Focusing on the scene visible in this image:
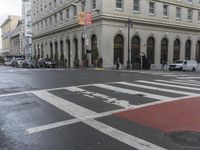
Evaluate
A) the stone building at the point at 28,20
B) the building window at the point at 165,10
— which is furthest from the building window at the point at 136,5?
the stone building at the point at 28,20

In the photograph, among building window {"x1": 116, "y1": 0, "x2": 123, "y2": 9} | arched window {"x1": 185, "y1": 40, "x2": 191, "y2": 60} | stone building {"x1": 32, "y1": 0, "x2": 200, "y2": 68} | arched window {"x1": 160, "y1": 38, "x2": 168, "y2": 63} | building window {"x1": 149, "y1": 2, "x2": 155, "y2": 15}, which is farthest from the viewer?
arched window {"x1": 185, "y1": 40, "x2": 191, "y2": 60}

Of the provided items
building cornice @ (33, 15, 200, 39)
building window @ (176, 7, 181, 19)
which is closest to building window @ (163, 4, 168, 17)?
building cornice @ (33, 15, 200, 39)

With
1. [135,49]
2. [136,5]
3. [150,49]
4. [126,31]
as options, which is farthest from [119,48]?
[136,5]

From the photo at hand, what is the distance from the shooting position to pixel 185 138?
18.8 ft

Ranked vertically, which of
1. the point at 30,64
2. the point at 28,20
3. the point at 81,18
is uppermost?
the point at 28,20

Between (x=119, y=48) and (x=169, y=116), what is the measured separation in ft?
110

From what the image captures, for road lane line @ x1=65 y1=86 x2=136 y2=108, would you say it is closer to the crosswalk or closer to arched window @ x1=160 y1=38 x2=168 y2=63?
the crosswalk

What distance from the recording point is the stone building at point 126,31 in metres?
39.6

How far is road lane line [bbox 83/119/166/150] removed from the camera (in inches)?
208

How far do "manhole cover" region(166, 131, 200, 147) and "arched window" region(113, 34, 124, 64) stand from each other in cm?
3460

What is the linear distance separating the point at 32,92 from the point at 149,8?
117ft

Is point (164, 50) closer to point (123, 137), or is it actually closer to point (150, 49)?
point (150, 49)

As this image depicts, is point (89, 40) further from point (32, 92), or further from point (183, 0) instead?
point (32, 92)

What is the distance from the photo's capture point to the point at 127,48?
4141 cm
